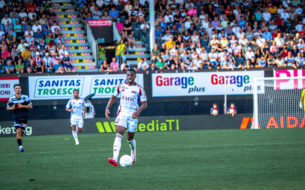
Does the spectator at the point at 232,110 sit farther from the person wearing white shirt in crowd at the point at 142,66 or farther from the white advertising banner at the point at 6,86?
the white advertising banner at the point at 6,86

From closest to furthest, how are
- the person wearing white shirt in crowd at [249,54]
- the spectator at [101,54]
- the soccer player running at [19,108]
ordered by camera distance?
the soccer player running at [19,108], the person wearing white shirt in crowd at [249,54], the spectator at [101,54]

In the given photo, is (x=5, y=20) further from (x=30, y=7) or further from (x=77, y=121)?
(x=77, y=121)

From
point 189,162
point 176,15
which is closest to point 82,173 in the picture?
point 189,162

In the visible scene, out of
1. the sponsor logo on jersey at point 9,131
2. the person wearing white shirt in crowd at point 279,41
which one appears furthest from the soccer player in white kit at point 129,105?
the person wearing white shirt in crowd at point 279,41

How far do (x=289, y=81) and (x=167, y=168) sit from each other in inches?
659

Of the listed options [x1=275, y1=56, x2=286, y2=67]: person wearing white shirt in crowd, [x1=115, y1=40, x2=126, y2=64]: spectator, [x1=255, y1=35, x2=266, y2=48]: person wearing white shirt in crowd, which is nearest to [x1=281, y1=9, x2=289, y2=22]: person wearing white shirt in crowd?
[x1=255, y1=35, x2=266, y2=48]: person wearing white shirt in crowd

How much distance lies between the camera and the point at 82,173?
11.0 metres

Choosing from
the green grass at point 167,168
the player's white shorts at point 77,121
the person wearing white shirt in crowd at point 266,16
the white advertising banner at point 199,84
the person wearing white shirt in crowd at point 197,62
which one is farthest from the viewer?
the person wearing white shirt in crowd at point 266,16

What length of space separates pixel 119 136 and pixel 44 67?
630 inches

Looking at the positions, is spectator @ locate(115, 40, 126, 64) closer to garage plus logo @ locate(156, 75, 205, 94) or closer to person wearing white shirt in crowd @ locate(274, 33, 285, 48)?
garage plus logo @ locate(156, 75, 205, 94)

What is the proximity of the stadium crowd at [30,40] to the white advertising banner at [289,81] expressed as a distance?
10.4 m

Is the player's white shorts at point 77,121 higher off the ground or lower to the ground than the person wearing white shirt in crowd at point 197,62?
lower

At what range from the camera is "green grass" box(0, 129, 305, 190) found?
947cm

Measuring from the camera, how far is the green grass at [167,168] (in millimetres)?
9469
